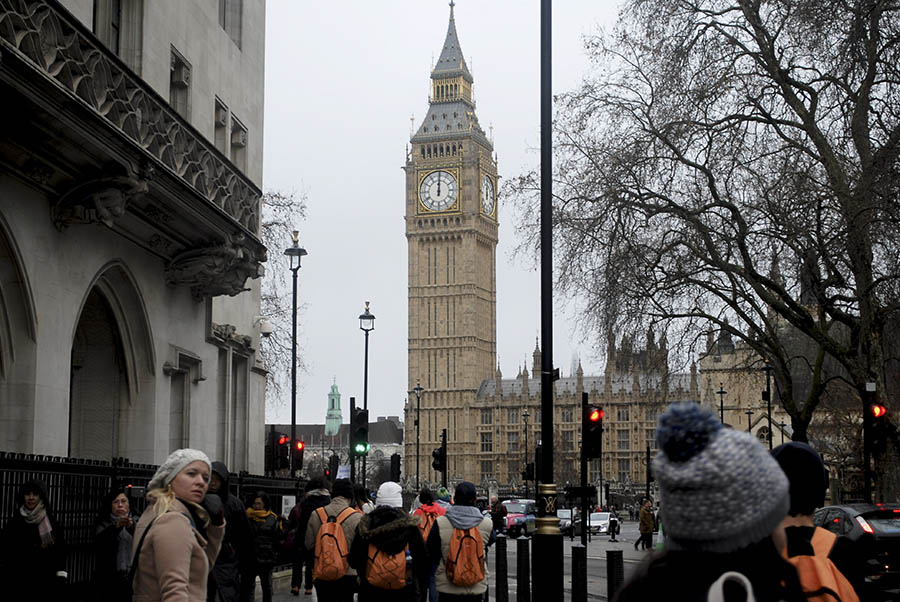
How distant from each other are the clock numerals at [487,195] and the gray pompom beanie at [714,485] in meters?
161

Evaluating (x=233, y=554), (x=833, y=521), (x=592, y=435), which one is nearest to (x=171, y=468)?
(x=233, y=554)

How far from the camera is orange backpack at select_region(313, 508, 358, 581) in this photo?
11.0m

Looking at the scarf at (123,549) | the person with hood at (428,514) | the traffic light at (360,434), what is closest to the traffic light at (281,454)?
the traffic light at (360,434)

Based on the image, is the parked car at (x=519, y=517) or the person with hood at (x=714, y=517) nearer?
the person with hood at (x=714, y=517)

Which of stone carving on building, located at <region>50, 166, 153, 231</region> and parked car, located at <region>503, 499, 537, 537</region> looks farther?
parked car, located at <region>503, 499, 537, 537</region>

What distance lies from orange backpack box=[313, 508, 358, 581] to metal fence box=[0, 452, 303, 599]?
199cm

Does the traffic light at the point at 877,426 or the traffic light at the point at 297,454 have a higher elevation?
the traffic light at the point at 877,426

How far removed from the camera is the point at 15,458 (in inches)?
466

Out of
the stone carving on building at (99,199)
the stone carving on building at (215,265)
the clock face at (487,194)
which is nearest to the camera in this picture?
the stone carving on building at (99,199)

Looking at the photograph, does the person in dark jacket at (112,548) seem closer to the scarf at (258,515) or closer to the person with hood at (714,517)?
the scarf at (258,515)

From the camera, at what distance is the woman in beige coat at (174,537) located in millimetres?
5844

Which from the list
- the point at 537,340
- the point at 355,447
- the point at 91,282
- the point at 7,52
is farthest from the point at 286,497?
the point at 537,340

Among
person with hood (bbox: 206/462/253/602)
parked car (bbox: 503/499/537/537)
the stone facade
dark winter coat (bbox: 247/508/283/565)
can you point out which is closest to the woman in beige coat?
person with hood (bbox: 206/462/253/602)

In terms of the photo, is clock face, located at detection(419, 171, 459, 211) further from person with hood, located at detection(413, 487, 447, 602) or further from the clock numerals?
person with hood, located at detection(413, 487, 447, 602)
